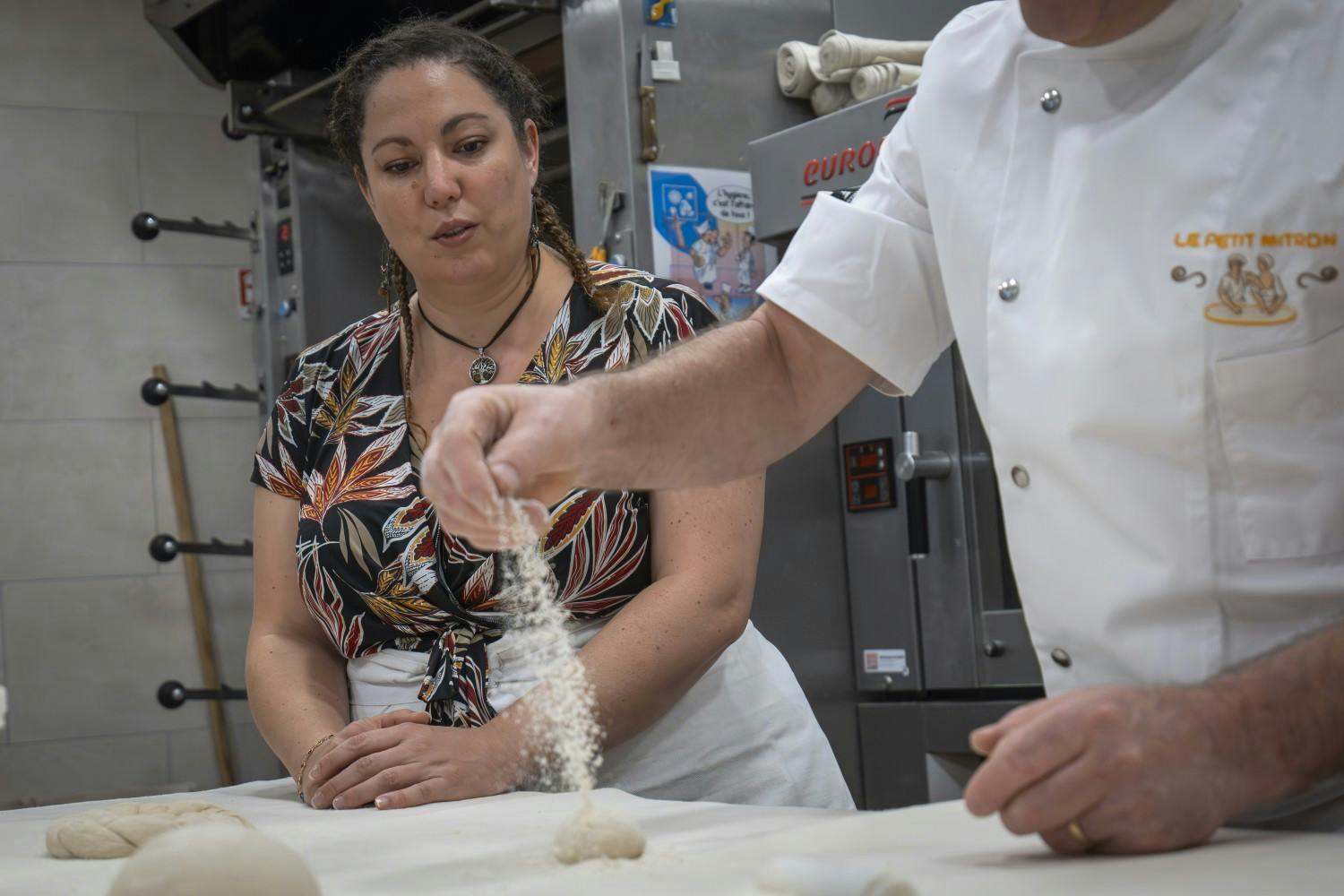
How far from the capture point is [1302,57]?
1.02 metres

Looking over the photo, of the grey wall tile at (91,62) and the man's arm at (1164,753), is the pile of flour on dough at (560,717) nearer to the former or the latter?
the man's arm at (1164,753)

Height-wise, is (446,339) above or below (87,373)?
below

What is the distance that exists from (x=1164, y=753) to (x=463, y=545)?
0.91m

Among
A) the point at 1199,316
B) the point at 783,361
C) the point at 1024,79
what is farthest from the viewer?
the point at 783,361

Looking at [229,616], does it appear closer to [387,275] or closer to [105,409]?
[105,409]

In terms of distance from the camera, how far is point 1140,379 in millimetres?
1022

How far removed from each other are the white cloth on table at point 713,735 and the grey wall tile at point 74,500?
2.72 m

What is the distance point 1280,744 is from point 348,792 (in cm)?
88

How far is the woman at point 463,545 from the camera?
4.96 feet

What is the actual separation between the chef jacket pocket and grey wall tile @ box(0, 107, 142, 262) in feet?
12.4

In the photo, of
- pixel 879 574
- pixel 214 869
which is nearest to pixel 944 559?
pixel 879 574

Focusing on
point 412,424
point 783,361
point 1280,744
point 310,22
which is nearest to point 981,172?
point 783,361

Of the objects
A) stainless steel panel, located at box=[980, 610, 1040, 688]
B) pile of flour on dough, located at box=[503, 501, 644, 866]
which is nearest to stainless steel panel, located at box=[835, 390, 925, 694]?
stainless steel panel, located at box=[980, 610, 1040, 688]

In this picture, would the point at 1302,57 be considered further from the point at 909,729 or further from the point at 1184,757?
the point at 909,729
